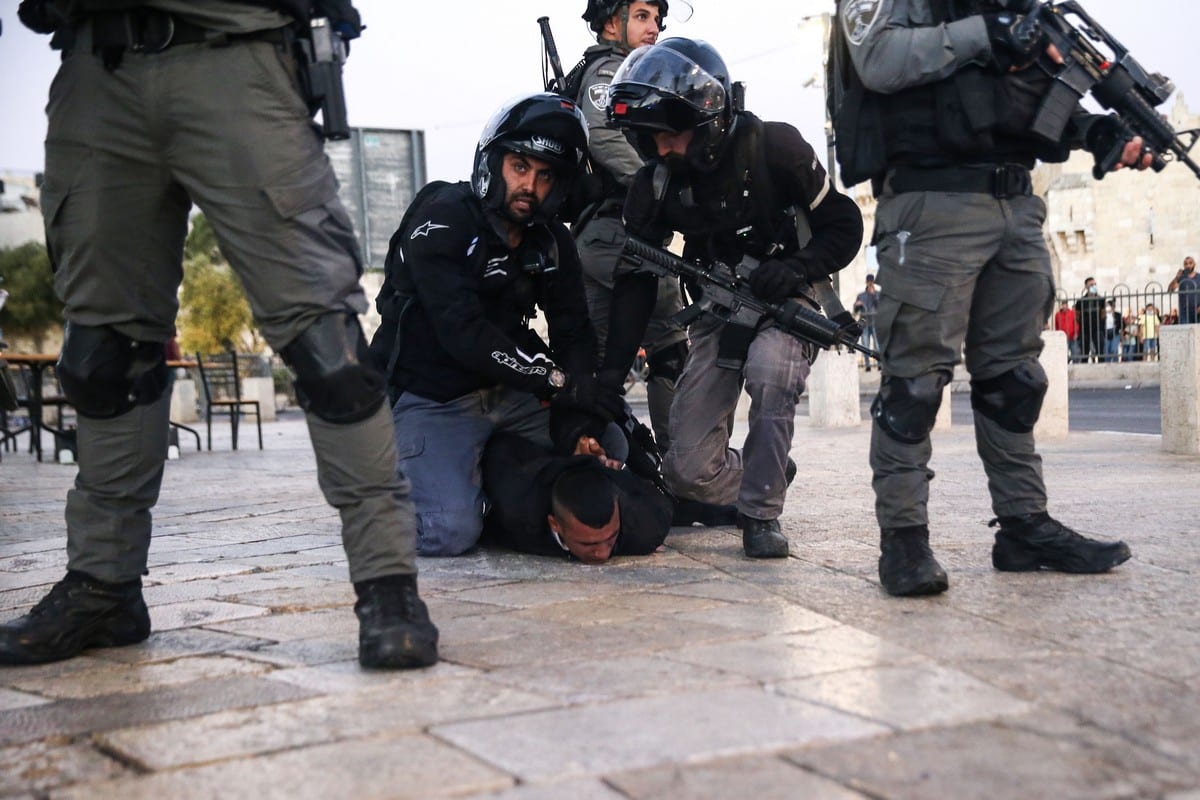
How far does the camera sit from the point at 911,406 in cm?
391

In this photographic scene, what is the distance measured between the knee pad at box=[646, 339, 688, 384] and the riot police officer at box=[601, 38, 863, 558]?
77 centimetres

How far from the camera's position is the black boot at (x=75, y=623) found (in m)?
3.22

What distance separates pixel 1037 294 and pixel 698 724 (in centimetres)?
213

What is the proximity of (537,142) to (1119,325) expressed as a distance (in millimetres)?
19410

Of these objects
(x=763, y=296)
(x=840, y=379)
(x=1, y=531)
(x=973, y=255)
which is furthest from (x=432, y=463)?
(x=840, y=379)

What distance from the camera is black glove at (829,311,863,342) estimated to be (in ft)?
15.6

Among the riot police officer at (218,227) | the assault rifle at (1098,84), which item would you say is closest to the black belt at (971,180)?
the assault rifle at (1098,84)

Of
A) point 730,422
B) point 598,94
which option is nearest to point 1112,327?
point 598,94

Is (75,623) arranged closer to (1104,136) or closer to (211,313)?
(1104,136)

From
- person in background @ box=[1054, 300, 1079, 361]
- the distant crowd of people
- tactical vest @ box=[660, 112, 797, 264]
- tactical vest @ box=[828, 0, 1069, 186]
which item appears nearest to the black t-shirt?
tactical vest @ box=[660, 112, 797, 264]

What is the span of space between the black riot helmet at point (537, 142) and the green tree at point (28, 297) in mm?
57861

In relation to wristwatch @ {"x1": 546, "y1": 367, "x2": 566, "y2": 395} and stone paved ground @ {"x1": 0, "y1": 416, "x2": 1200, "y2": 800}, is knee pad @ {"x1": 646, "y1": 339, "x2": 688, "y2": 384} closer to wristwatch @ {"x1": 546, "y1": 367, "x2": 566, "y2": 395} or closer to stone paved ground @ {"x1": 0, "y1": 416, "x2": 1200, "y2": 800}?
wristwatch @ {"x1": 546, "y1": 367, "x2": 566, "y2": 395}

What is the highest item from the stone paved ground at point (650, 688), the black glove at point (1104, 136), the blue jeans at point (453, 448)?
the black glove at point (1104, 136)

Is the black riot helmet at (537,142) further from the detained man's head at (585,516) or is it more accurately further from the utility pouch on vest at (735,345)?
the detained man's head at (585,516)
